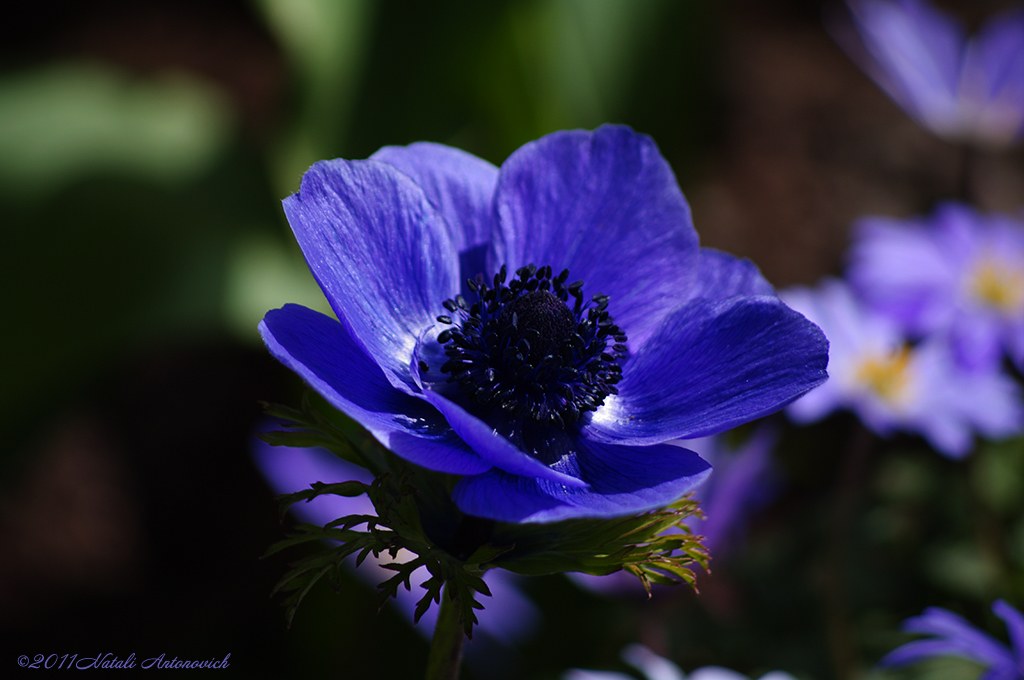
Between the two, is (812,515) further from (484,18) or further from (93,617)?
(93,617)

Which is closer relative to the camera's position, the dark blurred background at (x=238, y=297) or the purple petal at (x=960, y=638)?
the purple petal at (x=960, y=638)

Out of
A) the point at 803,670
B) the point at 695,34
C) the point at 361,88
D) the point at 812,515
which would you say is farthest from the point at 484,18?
the point at 803,670

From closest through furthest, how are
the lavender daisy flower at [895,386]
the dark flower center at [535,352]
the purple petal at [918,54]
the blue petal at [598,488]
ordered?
the blue petal at [598,488] → the dark flower center at [535,352] → the lavender daisy flower at [895,386] → the purple petal at [918,54]

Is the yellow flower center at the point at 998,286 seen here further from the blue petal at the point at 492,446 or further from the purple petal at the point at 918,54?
the blue petal at the point at 492,446

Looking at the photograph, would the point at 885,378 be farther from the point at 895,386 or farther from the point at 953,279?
the point at 953,279

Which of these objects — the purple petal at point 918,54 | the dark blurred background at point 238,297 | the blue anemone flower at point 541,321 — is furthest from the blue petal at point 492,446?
the purple petal at point 918,54

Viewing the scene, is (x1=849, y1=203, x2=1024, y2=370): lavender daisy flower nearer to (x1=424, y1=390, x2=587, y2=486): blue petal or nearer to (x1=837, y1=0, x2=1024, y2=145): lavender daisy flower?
(x1=837, y1=0, x2=1024, y2=145): lavender daisy flower
